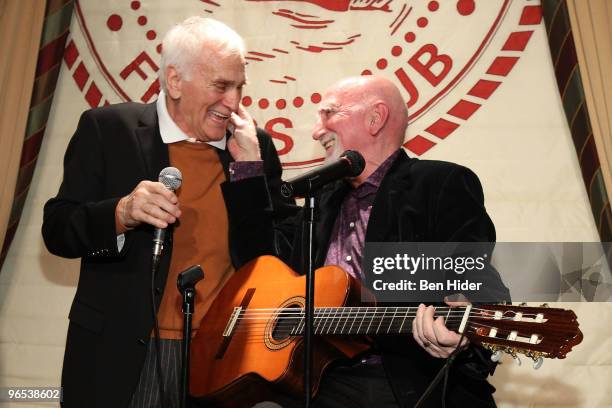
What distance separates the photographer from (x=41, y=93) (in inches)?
→ 160

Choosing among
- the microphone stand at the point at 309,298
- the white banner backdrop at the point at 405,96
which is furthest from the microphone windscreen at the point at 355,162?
the white banner backdrop at the point at 405,96

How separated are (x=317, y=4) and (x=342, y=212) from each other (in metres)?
1.36

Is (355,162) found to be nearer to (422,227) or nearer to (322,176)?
(322,176)

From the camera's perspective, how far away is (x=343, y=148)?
3.09 metres

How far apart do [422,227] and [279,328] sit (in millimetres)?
598

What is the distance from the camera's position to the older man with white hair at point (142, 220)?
2.51 meters

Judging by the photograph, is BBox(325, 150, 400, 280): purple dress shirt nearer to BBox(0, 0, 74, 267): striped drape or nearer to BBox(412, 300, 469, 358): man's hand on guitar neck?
BBox(412, 300, 469, 358): man's hand on guitar neck

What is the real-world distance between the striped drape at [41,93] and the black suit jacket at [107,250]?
145 centimetres

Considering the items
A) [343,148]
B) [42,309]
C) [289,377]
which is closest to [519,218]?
[343,148]

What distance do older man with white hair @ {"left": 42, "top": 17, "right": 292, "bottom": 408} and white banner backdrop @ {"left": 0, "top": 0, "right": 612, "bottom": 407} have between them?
3.52 feet

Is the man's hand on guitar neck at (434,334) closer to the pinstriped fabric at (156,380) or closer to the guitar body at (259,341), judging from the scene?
the guitar body at (259,341)

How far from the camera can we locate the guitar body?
97.4 inches

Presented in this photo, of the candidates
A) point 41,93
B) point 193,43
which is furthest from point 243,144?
point 41,93

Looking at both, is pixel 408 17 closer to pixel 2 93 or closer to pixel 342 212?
pixel 342 212
